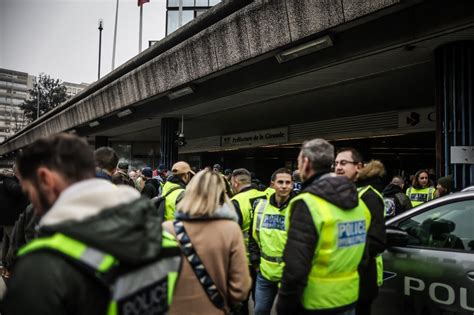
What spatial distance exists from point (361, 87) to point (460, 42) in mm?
4034

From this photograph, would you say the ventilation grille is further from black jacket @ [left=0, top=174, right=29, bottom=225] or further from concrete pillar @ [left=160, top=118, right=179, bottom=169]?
black jacket @ [left=0, top=174, right=29, bottom=225]

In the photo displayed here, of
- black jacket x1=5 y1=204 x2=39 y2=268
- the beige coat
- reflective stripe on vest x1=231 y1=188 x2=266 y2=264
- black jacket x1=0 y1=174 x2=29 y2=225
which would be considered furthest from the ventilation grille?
the beige coat

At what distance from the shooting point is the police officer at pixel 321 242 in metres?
2.54

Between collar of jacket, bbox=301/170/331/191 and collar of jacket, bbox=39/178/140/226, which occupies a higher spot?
collar of jacket, bbox=301/170/331/191

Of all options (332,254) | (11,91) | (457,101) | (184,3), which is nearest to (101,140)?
(184,3)

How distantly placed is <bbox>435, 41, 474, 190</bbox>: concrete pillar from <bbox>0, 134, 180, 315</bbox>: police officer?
22.9 ft

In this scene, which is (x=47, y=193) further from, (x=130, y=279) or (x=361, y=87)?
(x=361, y=87)

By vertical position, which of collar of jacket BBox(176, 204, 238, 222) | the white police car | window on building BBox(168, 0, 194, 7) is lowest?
the white police car

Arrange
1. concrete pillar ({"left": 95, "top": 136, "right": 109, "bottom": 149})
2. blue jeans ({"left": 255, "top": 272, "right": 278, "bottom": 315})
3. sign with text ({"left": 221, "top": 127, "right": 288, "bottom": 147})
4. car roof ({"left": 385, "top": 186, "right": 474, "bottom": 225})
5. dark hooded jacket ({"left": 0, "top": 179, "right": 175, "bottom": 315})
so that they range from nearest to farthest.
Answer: dark hooded jacket ({"left": 0, "top": 179, "right": 175, "bottom": 315}) → car roof ({"left": 385, "top": 186, "right": 474, "bottom": 225}) → blue jeans ({"left": 255, "top": 272, "right": 278, "bottom": 315}) → sign with text ({"left": 221, "top": 127, "right": 288, "bottom": 147}) → concrete pillar ({"left": 95, "top": 136, "right": 109, "bottom": 149})

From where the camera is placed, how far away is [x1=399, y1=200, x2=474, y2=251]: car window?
3.55 meters

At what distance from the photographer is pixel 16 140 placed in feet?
130

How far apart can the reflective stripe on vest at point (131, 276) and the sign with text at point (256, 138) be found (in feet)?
55.3

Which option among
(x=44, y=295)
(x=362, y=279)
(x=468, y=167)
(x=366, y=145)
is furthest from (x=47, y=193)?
(x=366, y=145)

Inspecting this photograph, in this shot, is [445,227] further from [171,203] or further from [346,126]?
[346,126]
